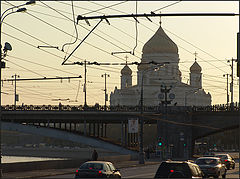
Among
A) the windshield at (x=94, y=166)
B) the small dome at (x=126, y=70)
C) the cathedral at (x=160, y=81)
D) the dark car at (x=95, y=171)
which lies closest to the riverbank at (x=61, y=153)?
the cathedral at (x=160, y=81)

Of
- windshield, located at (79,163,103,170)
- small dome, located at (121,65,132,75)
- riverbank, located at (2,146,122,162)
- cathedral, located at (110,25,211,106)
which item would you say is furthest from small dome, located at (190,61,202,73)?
windshield, located at (79,163,103,170)

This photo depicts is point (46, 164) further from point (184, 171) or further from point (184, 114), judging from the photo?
point (184, 114)

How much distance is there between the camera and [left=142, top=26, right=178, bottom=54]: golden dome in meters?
168

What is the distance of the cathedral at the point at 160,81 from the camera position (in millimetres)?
168837

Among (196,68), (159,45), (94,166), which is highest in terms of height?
(159,45)

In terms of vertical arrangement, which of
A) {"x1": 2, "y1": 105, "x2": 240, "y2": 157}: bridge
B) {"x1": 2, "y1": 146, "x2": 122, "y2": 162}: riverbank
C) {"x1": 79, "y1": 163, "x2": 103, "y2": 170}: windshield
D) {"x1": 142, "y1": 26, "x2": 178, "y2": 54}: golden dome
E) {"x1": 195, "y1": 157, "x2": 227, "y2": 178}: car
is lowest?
{"x1": 2, "y1": 146, "x2": 122, "y2": 162}: riverbank

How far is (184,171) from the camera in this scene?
26828mm

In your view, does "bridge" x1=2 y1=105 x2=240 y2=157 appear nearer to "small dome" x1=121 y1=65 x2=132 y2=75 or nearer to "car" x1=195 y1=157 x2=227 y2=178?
"car" x1=195 y1=157 x2=227 y2=178

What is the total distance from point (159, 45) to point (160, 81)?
62.3 feet

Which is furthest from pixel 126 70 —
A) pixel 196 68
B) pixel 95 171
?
pixel 95 171

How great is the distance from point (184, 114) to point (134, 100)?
82.1m

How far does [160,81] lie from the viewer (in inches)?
7269

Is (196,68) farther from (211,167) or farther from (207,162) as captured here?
(211,167)

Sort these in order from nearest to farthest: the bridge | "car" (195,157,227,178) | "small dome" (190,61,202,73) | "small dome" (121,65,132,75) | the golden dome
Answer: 1. "car" (195,157,227,178)
2. the bridge
3. the golden dome
4. "small dome" (190,61,202,73)
5. "small dome" (121,65,132,75)
